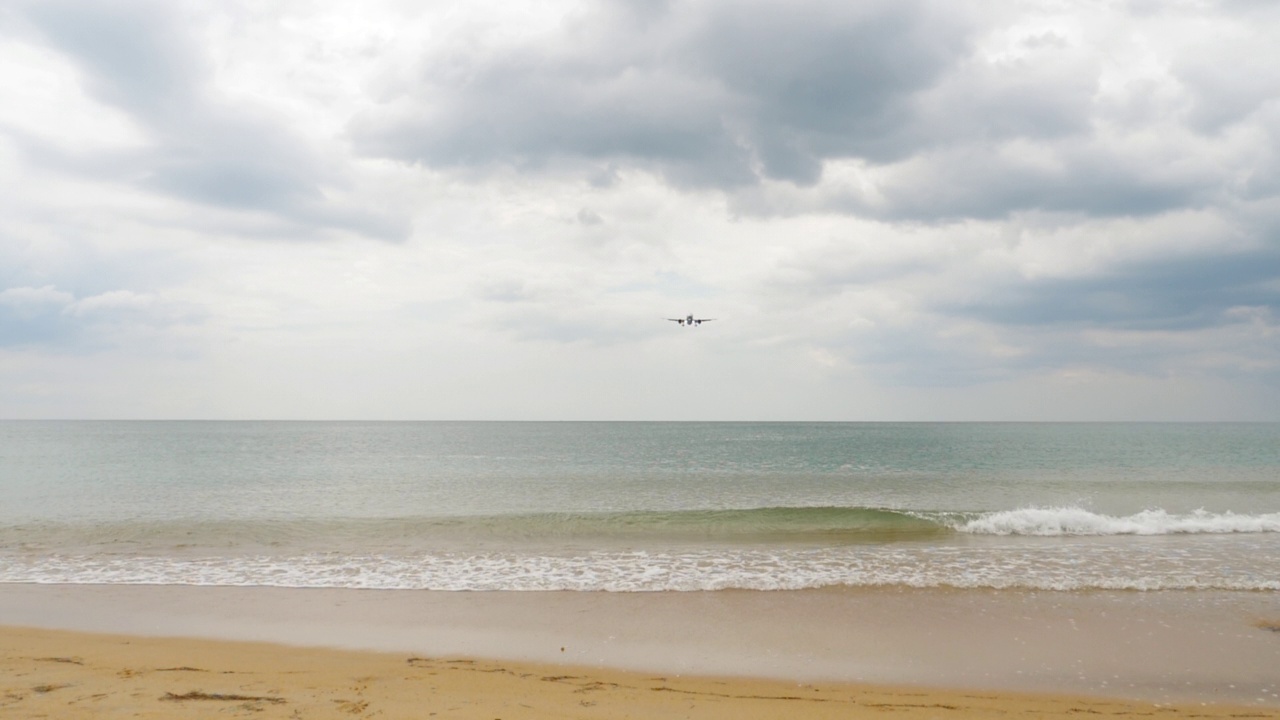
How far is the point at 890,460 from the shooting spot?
56.3 meters

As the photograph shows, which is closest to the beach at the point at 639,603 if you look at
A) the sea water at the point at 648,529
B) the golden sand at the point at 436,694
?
the golden sand at the point at 436,694

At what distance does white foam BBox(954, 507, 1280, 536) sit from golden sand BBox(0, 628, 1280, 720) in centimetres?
1467

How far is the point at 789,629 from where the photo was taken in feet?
37.8

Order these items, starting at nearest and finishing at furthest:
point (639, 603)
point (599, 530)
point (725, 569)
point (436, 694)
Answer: point (436, 694), point (639, 603), point (725, 569), point (599, 530)

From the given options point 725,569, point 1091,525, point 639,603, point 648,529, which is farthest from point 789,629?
point 1091,525

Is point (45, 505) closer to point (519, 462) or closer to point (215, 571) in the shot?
point (215, 571)

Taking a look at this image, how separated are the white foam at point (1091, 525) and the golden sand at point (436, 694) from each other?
1467cm

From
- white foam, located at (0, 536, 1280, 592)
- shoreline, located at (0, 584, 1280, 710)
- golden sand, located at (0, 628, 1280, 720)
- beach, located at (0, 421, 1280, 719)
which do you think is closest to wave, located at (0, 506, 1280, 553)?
beach, located at (0, 421, 1280, 719)

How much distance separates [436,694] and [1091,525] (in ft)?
74.4

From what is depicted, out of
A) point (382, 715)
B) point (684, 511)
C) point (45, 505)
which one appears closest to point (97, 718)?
point (382, 715)

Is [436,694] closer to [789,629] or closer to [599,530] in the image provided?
[789,629]

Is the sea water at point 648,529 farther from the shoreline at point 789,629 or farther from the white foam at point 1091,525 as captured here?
the shoreline at point 789,629

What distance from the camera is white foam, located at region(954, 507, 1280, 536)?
Result: 71.9 feet

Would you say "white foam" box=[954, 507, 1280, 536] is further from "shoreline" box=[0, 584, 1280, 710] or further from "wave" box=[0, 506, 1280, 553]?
"shoreline" box=[0, 584, 1280, 710]
